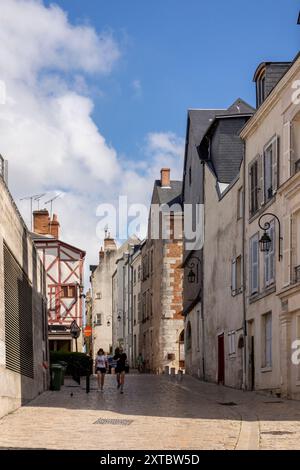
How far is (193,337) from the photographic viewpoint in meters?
43.2

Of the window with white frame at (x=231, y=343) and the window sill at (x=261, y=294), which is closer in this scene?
the window sill at (x=261, y=294)

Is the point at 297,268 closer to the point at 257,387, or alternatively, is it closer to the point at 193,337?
the point at 257,387

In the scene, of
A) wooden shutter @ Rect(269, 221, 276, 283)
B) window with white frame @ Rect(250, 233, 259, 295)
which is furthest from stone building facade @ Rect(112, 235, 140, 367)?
wooden shutter @ Rect(269, 221, 276, 283)

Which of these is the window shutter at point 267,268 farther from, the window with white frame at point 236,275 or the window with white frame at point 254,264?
the window with white frame at point 236,275

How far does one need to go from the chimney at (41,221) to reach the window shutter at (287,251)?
3615cm

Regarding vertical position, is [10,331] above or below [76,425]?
above

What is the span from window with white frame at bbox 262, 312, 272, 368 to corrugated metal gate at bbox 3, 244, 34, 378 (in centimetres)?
648

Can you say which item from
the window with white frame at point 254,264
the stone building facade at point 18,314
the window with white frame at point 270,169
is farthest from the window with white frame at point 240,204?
the stone building facade at point 18,314

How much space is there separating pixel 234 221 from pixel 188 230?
12327 mm

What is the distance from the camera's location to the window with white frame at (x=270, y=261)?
26.2 m

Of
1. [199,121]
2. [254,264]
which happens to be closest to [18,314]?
[254,264]

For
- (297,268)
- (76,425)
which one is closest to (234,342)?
(297,268)

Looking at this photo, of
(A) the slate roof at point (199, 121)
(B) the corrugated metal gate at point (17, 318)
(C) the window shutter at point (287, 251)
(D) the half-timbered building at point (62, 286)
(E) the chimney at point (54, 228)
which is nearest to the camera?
(B) the corrugated metal gate at point (17, 318)

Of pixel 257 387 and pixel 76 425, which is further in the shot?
pixel 257 387
